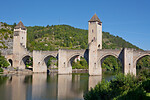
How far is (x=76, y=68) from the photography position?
55.1m

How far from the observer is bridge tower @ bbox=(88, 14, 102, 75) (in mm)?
38812

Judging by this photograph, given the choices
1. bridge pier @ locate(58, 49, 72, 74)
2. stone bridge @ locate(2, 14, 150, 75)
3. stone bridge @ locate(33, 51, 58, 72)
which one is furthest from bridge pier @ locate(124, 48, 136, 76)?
stone bridge @ locate(33, 51, 58, 72)

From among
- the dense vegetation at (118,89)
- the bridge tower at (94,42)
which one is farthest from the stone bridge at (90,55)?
the dense vegetation at (118,89)

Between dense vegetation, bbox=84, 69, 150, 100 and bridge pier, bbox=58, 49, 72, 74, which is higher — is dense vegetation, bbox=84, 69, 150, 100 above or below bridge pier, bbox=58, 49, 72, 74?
below

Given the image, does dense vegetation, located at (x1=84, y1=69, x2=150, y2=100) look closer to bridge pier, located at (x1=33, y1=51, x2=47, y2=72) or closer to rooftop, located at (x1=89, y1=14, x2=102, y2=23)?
rooftop, located at (x1=89, y1=14, x2=102, y2=23)

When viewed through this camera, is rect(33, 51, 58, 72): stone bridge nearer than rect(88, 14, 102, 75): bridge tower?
No

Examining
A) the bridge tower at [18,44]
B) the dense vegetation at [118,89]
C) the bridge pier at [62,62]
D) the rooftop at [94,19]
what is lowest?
the dense vegetation at [118,89]

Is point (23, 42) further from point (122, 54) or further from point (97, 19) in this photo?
point (122, 54)

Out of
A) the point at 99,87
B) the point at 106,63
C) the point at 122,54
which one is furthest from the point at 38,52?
the point at 99,87

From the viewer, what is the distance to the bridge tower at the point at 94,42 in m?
38.8

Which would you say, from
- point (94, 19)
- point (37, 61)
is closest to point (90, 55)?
point (94, 19)

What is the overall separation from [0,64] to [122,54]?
69.3 feet

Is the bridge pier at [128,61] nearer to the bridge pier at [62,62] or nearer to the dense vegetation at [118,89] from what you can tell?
the bridge pier at [62,62]

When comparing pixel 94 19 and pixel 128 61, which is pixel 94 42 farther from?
pixel 128 61
